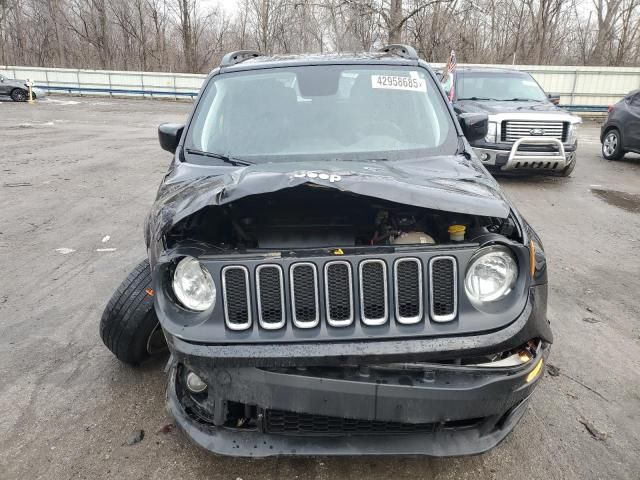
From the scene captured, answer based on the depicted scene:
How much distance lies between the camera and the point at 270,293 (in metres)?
1.99

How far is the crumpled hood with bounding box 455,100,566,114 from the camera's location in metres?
8.52

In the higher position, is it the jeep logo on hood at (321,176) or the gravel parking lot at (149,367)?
the jeep logo on hood at (321,176)

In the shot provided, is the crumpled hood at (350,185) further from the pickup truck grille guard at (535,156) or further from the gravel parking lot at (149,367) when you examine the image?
the pickup truck grille guard at (535,156)

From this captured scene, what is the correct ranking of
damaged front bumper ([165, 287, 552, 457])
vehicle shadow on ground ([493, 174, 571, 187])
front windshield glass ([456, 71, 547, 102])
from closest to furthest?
damaged front bumper ([165, 287, 552, 457])
vehicle shadow on ground ([493, 174, 571, 187])
front windshield glass ([456, 71, 547, 102])

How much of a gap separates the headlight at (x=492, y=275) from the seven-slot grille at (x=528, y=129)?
6.84 metres

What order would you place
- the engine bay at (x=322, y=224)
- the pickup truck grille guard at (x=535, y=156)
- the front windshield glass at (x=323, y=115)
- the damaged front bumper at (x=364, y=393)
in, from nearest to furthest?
the damaged front bumper at (x=364, y=393) → the engine bay at (x=322, y=224) → the front windshield glass at (x=323, y=115) → the pickup truck grille guard at (x=535, y=156)

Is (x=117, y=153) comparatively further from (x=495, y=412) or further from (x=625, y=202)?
(x=495, y=412)

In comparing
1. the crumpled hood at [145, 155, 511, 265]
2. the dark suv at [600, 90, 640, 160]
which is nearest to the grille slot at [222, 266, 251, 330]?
the crumpled hood at [145, 155, 511, 265]

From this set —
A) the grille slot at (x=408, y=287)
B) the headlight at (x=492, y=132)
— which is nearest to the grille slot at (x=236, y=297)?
the grille slot at (x=408, y=287)

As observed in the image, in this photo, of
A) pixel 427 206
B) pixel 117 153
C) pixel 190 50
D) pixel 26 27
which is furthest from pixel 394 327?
pixel 26 27

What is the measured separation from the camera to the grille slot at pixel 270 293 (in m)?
1.99

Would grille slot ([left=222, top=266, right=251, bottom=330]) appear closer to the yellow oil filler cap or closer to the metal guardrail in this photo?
the yellow oil filler cap

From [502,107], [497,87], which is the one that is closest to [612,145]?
A: [497,87]

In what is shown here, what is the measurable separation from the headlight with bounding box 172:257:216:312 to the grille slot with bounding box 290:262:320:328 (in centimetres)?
38
